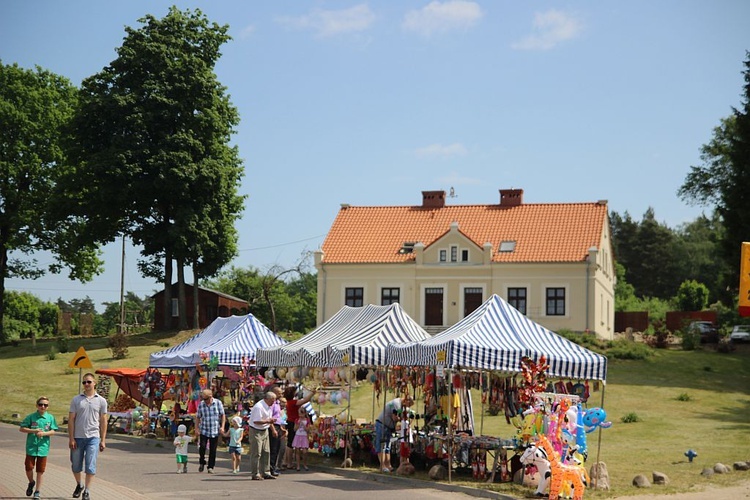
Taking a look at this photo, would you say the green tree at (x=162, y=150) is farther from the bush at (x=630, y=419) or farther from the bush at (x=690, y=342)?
the bush at (x=630, y=419)

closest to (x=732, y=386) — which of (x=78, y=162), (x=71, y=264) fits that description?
(x=78, y=162)

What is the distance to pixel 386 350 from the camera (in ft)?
69.4

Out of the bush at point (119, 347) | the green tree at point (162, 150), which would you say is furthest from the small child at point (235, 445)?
the green tree at point (162, 150)

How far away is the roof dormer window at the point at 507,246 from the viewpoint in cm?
5781

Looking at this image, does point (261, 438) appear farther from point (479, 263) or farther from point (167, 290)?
Result: point (167, 290)

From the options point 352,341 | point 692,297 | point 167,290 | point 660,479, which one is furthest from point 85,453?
point 692,297

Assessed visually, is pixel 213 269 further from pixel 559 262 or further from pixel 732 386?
pixel 732 386

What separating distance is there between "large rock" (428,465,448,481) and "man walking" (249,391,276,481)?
10.0 feet

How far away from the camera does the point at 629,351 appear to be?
159 feet

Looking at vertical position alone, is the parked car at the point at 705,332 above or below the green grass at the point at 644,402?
above

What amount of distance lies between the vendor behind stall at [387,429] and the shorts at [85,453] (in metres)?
6.85

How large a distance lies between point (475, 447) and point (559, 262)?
3808 centimetres

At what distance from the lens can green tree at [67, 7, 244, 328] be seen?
53594 millimetres

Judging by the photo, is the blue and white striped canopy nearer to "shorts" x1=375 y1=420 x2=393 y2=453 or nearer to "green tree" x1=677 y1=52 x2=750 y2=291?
"shorts" x1=375 y1=420 x2=393 y2=453
